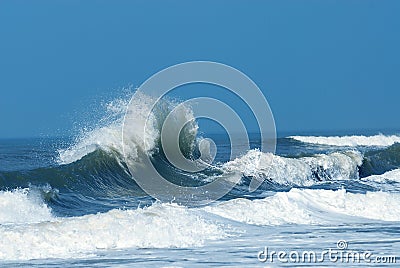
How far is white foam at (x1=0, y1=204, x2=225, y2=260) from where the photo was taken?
10.1 meters

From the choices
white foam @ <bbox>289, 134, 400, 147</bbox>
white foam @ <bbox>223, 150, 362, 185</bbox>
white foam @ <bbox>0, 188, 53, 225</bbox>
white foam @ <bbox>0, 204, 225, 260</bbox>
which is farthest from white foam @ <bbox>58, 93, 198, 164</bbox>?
white foam @ <bbox>289, 134, 400, 147</bbox>

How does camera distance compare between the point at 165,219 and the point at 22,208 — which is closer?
the point at 165,219

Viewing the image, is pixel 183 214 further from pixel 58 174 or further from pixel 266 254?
pixel 58 174

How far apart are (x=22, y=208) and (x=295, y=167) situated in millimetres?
13248

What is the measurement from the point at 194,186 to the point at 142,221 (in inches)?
329

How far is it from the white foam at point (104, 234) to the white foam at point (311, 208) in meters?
1.61

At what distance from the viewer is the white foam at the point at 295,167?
24.0m

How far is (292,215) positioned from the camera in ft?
47.1

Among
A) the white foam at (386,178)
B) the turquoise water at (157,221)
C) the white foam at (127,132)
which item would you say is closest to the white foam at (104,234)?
the turquoise water at (157,221)

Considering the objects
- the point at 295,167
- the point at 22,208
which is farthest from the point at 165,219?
the point at 295,167

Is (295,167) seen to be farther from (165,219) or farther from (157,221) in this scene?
(157,221)

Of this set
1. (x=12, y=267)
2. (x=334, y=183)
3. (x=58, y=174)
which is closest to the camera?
(x=12, y=267)

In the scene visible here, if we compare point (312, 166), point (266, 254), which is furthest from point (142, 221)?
point (312, 166)

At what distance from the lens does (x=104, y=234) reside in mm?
10898
